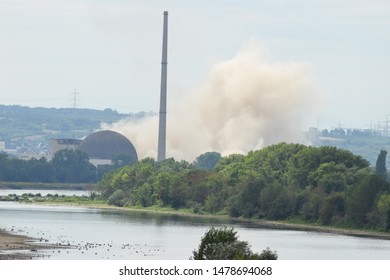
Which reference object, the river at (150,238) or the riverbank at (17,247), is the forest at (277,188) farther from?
the riverbank at (17,247)

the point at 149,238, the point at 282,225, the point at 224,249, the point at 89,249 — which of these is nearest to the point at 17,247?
the point at 89,249

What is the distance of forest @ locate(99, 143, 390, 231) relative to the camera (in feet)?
431

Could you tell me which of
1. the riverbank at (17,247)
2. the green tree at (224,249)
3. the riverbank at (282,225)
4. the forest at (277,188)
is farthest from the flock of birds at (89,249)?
the forest at (277,188)

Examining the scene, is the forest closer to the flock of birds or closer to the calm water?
the calm water

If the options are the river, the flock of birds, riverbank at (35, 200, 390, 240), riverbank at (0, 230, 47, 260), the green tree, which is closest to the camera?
the green tree

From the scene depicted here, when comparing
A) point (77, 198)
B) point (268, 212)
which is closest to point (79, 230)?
point (268, 212)

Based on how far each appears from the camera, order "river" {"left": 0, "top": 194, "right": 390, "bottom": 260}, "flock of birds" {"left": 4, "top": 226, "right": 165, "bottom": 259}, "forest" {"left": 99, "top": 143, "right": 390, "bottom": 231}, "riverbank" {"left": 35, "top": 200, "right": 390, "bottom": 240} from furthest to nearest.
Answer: "forest" {"left": 99, "top": 143, "right": 390, "bottom": 231} < "riverbank" {"left": 35, "top": 200, "right": 390, "bottom": 240} < "river" {"left": 0, "top": 194, "right": 390, "bottom": 260} < "flock of birds" {"left": 4, "top": 226, "right": 165, "bottom": 259}

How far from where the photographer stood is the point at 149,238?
104 metres

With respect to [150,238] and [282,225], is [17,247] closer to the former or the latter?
[150,238]

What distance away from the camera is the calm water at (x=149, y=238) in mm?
88000

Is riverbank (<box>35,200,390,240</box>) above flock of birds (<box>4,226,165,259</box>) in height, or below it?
below

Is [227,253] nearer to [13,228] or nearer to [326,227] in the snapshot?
[13,228]

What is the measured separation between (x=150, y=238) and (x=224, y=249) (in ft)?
141

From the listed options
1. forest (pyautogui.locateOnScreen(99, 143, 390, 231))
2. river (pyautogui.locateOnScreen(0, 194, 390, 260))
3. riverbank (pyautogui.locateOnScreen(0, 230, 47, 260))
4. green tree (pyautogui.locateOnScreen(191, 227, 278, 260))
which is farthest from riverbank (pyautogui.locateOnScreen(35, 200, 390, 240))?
green tree (pyautogui.locateOnScreen(191, 227, 278, 260))
